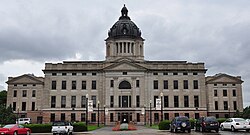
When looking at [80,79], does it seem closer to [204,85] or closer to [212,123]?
[204,85]

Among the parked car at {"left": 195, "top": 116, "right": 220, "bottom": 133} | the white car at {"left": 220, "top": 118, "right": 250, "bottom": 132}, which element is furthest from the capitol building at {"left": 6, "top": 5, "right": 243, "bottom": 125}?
the parked car at {"left": 195, "top": 116, "right": 220, "bottom": 133}

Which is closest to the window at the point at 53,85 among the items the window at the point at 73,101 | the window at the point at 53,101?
the window at the point at 53,101

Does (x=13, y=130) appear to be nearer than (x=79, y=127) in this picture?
Yes

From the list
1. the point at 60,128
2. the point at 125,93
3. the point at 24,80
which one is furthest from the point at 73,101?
the point at 60,128

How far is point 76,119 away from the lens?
3012 inches

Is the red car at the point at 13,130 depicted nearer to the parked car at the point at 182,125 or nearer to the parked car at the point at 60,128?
the parked car at the point at 60,128

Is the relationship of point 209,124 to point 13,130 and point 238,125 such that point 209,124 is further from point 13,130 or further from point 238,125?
point 13,130

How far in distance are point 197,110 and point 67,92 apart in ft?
107

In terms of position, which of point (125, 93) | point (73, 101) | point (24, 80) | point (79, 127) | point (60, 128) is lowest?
point (79, 127)

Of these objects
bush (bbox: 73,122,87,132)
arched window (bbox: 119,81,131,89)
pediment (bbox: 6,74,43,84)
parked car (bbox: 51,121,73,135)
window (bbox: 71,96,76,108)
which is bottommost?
bush (bbox: 73,122,87,132)

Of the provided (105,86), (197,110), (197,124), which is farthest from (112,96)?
(197,124)

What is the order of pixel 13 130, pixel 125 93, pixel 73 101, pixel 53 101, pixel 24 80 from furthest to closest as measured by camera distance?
pixel 24 80, pixel 73 101, pixel 53 101, pixel 125 93, pixel 13 130

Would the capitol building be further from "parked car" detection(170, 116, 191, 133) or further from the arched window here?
"parked car" detection(170, 116, 191, 133)

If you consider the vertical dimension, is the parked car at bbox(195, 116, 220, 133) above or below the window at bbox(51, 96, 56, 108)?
below
